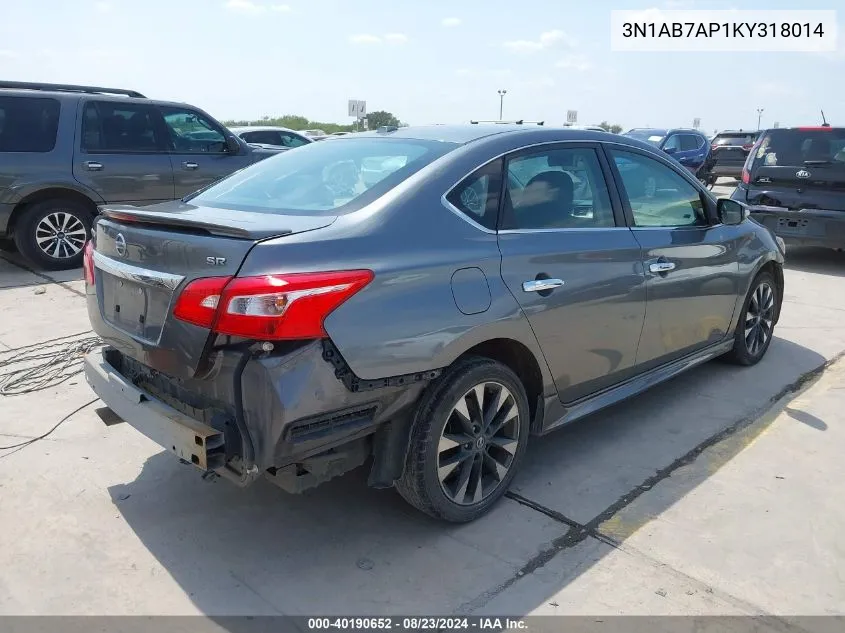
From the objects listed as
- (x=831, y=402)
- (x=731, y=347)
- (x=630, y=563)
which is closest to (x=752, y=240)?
(x=731, y=347)

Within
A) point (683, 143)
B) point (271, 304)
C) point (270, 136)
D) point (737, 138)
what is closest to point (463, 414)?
point (271, 304)

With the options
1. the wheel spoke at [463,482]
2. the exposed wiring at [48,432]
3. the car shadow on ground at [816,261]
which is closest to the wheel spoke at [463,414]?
the wheel spoke at [463,482]

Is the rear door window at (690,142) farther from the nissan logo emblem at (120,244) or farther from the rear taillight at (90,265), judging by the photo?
the nissan logo emblem at (120,244)

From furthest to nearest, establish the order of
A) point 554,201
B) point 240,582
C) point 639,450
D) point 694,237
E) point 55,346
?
point 55,346
point 694,237
point 639,450
point 554,201
point 240,582

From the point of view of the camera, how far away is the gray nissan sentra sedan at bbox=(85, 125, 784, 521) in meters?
2.43

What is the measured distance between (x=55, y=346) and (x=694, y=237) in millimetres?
4374

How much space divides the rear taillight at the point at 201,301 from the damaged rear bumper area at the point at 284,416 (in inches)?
5.4

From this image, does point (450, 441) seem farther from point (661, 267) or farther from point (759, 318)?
point (759, 318)

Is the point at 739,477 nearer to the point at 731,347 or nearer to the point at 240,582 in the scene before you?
the point at 731,347

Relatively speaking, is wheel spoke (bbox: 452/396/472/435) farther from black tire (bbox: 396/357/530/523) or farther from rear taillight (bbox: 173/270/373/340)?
rear taillight (bbox: 173/270/373/340)

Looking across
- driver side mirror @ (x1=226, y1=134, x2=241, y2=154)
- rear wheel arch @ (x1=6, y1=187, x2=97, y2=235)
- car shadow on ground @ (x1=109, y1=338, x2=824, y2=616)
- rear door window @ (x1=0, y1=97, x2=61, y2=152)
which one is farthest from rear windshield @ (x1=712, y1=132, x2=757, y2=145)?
car shadow on ground @ (x1=109, y1=338, x2=824, y2=616)

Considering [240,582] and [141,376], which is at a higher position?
[141,376]

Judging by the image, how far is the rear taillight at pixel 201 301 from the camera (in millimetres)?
2428

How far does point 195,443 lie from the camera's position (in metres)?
2.46
